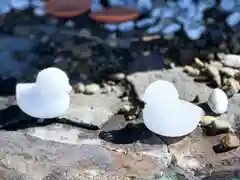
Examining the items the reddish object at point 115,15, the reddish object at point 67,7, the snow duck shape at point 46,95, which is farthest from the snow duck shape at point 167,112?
the reddish object at point 67,7

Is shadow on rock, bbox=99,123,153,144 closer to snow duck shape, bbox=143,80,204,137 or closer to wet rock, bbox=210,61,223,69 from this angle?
snow duck shape, bbox=143,80,204,137

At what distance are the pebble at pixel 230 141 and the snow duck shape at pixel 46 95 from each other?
50cm

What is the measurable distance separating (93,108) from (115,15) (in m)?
0.64

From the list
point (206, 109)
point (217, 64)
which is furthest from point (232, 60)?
point (206, 109)

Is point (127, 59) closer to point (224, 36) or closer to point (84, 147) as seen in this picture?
point (224, 36)

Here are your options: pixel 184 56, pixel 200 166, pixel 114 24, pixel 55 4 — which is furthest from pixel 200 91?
pixel 55 4

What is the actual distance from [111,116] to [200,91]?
1.09 ft

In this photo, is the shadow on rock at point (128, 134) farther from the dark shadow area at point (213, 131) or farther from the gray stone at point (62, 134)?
the dark shadow area at point (213, 131)

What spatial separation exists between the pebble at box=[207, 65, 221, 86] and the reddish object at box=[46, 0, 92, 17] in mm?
670

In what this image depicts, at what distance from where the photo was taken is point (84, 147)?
1.90 metres

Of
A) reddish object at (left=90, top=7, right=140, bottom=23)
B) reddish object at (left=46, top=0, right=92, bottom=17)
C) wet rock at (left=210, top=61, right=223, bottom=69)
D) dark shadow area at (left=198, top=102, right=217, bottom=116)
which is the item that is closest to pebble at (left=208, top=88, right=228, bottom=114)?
dark shadow area at (left=198, top=102, right=217, bottom=116)

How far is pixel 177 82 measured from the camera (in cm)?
223

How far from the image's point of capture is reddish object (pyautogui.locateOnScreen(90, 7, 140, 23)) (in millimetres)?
2596

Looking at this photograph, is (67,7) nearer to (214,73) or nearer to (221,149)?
(214,73)
